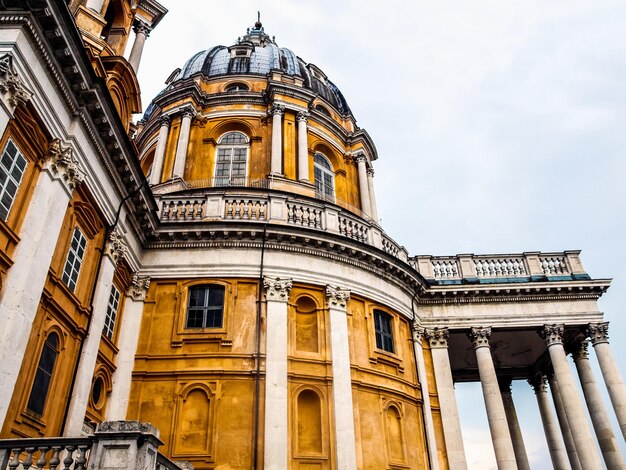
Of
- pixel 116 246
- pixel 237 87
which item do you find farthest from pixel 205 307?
pixel 237 87

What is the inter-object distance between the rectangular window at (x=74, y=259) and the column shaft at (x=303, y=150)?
11038 mm

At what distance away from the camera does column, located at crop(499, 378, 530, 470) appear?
2403 cm

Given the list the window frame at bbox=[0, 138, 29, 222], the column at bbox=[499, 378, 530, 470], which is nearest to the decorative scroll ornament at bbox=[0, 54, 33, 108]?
the window frame at bbox=[0, 138, 29, 222]

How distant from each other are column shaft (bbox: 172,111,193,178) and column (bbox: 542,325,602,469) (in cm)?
1623

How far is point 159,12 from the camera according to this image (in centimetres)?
1919

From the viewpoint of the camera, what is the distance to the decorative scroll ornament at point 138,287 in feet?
51.1

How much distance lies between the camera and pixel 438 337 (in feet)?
65.2

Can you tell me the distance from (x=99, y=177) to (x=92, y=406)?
19.1ft

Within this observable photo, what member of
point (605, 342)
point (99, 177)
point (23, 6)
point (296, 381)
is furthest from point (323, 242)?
point (605, 342)

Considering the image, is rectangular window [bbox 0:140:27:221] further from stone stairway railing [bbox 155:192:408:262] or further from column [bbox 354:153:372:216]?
column [bbox 354:153:372:216]

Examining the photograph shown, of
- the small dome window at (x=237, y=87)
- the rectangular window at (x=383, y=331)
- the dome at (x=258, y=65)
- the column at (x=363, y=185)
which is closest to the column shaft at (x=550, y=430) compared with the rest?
the rectangular window at (x=383, y=331)

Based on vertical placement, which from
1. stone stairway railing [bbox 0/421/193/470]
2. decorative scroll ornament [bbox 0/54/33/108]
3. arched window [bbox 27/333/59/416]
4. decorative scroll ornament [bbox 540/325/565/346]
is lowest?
stone stairway railing [bbox 0/421/193/470]

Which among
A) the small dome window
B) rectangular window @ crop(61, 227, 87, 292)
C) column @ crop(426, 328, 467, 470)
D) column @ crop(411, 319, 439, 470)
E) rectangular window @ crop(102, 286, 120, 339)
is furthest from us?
the small dome window

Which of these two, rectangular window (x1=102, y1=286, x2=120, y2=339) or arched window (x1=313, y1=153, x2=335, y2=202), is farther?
arched window (x1=313, y1=153, x2=335, y2=202)
